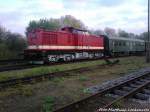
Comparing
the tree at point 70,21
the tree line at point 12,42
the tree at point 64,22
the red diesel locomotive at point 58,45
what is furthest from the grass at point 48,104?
the tree at point 70,21

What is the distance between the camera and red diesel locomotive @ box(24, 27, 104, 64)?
21562mm

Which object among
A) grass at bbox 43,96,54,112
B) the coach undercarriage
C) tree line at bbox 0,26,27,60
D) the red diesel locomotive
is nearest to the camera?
grass at bbox 43,96,54,112

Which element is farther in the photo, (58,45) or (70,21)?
(70,21)

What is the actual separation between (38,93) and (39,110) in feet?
7.84

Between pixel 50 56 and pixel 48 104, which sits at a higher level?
pixel 50 56

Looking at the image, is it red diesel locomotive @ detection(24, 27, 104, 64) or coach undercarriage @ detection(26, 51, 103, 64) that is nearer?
coach undercarriage @ detection(26, 51, 103, 64)

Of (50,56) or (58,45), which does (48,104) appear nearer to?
(50,56)

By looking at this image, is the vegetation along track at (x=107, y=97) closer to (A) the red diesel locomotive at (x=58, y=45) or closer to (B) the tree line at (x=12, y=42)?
(A) the red diesel locomotive at (x=58, y=45)

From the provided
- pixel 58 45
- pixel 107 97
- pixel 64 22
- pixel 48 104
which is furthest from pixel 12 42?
pixel 64 22

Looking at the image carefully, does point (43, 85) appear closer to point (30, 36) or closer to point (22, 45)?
point (30, 36)

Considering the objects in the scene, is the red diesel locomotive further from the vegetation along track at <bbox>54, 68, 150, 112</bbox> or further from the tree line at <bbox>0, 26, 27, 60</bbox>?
the vegetation along track at <bbox>54, 68, 150, 112</bbox>

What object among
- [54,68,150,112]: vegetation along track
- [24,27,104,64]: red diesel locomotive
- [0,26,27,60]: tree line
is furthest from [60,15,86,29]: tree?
[54,68,150,112]: vegetation along track

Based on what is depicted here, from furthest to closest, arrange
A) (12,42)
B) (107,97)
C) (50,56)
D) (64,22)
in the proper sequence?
(64,22)
(12,42)
(50,56)
(107,97)

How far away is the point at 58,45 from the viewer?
23250mm
